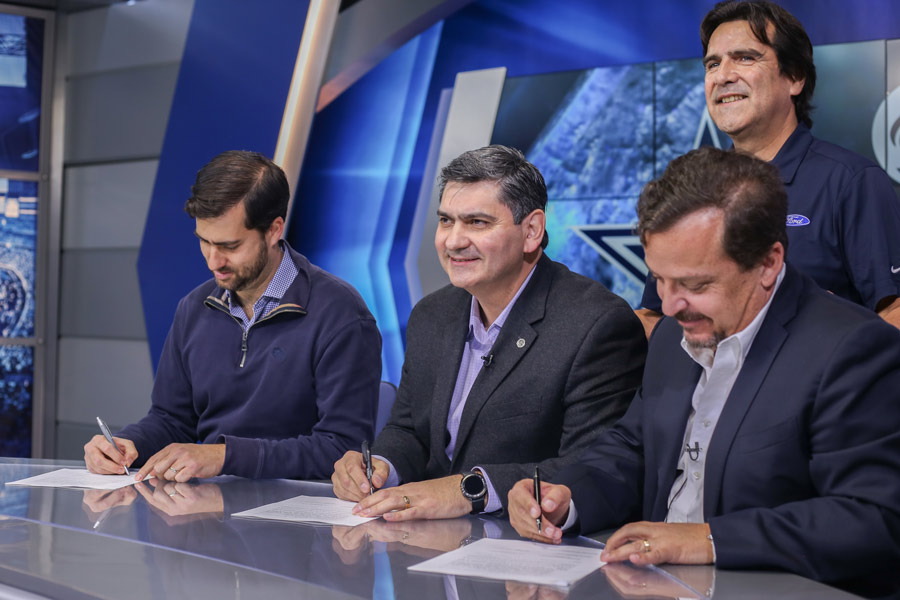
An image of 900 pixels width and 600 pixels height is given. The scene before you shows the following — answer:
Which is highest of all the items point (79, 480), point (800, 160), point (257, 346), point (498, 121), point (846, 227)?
point (498, 121)

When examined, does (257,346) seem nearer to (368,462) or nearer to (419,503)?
(368,462)

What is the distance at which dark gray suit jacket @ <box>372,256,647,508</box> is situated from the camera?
2.11 m

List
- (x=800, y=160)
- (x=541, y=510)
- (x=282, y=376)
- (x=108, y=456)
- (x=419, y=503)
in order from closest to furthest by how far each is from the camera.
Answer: (x=541, y=510), (x=419, y=503), (x=800, y=160), (x=108, y=456), (x=282, y=376)

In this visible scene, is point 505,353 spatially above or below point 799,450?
above

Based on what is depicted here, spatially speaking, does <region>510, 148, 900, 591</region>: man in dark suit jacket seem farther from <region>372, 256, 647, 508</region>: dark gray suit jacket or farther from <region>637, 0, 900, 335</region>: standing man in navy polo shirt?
<region>637, 0, 900, 335</region>: standing man in navy polo shirt

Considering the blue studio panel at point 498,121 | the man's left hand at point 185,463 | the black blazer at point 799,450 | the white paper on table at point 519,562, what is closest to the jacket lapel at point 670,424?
the black blazer at point 799,450

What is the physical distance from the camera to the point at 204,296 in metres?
2.80

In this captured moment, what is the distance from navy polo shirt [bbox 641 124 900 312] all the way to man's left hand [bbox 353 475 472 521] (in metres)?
0.96

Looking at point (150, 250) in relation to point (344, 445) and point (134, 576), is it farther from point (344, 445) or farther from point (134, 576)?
point (134, 576)

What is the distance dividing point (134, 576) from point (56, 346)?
19.0ft

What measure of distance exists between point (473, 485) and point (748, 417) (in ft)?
1.85

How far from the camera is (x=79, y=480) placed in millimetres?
2303

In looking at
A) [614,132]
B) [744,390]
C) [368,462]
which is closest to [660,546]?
[744,390]

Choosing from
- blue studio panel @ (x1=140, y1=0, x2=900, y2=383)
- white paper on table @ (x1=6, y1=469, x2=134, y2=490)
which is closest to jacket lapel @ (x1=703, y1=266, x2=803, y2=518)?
white paper on table @ (x1=6, y1=469, x2=134, y2=490)
